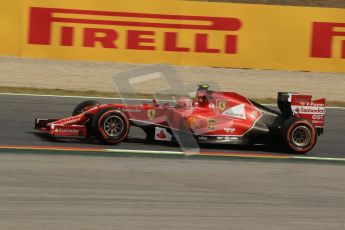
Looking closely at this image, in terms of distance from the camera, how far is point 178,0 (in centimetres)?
1753

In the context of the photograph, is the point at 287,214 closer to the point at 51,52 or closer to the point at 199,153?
the point at 199,153

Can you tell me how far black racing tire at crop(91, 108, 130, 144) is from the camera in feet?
36.0

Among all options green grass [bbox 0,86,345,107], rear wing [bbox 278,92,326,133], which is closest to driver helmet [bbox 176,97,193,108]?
rear wing [bbox 278,92,326,133]

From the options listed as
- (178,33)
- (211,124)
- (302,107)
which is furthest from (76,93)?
(302,107)

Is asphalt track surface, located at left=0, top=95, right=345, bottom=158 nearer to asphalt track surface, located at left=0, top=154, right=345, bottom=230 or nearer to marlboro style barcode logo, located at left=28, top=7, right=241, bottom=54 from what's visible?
asphalt track surface, located at left=0, top=154, right=345, bottom=230

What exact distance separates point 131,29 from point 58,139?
6.33 meters

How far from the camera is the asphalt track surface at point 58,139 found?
37.2ft

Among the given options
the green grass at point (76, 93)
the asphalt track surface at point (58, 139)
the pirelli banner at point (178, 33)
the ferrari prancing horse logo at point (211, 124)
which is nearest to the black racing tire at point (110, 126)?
the asphalt track surface at point (58, 139)

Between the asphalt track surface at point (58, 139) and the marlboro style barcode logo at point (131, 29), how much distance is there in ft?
6.75

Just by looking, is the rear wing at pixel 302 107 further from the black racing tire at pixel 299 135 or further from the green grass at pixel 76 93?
the green grass at pixel 76 93

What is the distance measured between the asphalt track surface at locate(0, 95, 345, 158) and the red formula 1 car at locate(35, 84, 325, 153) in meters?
0.18

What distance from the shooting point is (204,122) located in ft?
37.1

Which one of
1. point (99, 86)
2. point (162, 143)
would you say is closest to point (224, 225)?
point (162, 143)

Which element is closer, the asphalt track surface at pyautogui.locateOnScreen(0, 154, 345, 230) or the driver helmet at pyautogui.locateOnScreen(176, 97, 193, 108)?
the asphalt track surface at pyautogui.locateOnScreen(0, 154, 345, 230)
